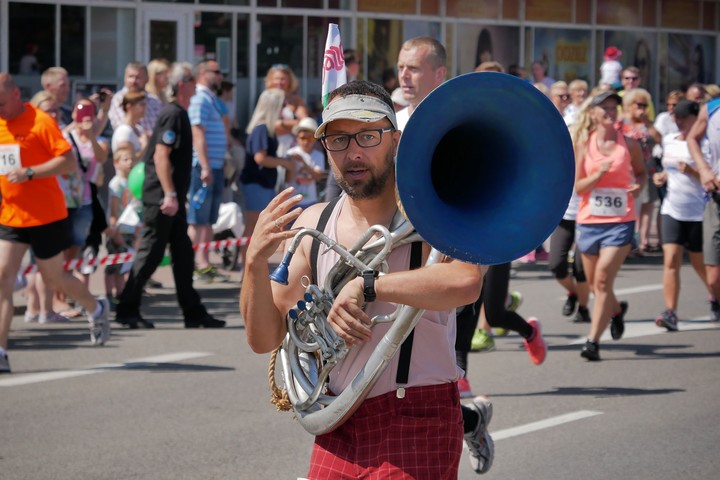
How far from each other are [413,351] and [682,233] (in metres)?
7.30

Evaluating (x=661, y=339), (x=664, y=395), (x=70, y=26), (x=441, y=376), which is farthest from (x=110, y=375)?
(x=70, y=26)

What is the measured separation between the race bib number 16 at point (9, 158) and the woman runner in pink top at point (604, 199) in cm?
397

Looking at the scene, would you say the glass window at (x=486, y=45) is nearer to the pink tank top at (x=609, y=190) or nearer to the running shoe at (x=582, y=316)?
the running shoe at (x=582, y=316)

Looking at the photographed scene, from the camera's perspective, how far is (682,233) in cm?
1084

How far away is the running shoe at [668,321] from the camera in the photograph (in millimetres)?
10555

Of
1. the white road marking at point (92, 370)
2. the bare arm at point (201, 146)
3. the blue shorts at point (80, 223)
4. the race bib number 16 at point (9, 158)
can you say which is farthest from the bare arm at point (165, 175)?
the bare arm at point (201, 146)

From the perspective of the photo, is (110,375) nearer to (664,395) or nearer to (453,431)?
(664,395)

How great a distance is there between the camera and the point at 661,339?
1023cm

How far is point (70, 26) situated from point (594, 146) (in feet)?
38.9

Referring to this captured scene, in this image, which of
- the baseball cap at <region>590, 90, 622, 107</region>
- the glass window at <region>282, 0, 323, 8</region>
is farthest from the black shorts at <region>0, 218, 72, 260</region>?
the glass window at <region>282, 0, 323, 8</region>

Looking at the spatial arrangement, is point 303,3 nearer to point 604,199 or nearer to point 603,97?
point 603,97

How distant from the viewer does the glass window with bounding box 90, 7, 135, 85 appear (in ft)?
65.3

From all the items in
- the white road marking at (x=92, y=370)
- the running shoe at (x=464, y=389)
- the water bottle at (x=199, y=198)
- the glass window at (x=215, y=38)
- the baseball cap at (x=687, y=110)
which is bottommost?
the white road marking at (x=92, y=370)

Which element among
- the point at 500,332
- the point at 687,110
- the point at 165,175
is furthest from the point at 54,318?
the point at 687,110
